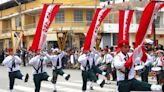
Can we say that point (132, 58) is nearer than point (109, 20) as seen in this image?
Yes

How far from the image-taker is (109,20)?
4584 centimetres

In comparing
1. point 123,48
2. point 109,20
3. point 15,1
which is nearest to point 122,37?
point 123,48

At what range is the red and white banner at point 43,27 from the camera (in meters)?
14.0

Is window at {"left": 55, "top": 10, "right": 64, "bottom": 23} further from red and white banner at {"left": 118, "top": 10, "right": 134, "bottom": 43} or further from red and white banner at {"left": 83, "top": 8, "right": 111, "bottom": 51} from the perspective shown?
red and white banner at {"left": 118, "top": 10, "right": 134, "bottom": 43}

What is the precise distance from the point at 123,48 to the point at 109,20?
3646 cm

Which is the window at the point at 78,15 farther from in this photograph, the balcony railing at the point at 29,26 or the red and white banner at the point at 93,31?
the red and white banner at the point at 93,31

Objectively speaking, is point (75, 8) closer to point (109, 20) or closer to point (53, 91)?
point (109, 20)

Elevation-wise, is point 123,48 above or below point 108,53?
above

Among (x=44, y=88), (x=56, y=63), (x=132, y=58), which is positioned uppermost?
(x=132, y=58)

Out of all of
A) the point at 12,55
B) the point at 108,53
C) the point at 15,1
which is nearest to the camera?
the point at 12,55

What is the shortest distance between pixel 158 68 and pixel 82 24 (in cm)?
3006

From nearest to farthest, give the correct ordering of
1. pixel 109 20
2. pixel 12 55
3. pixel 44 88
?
pixel 12 55, pixel 44 88, pixel 109 20

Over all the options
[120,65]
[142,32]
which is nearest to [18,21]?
[142,32]

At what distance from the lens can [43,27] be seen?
14453 millimetres
